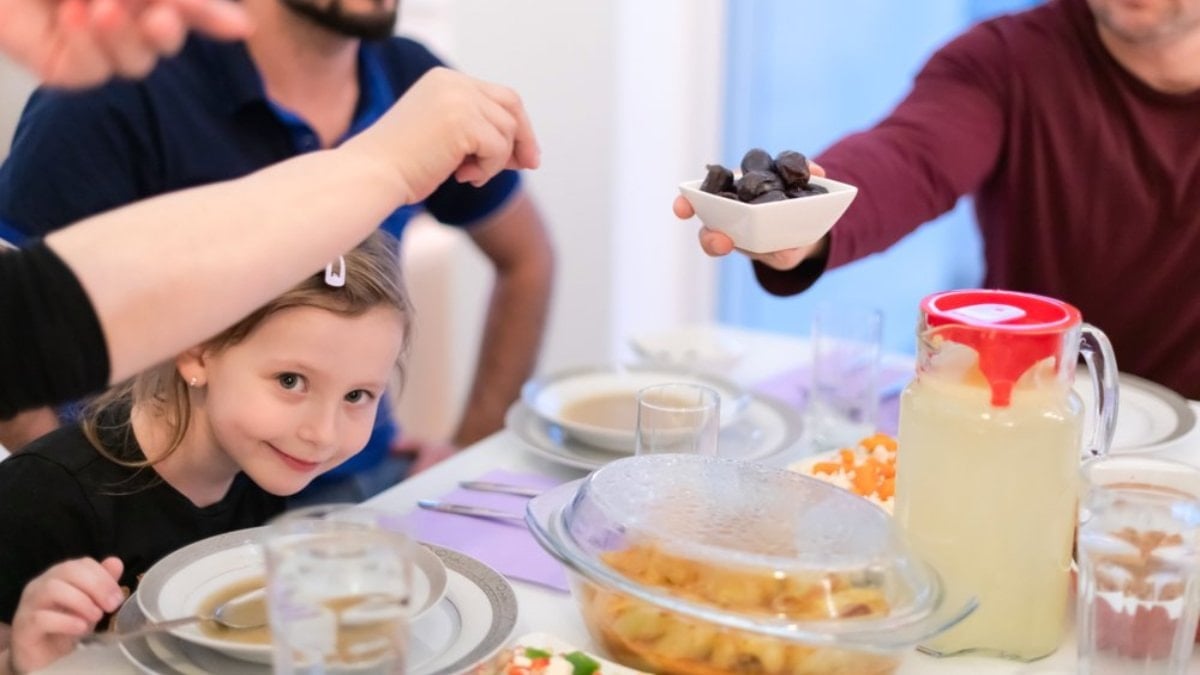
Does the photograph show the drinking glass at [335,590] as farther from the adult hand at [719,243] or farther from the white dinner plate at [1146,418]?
the white dinner plate at [1146,418]

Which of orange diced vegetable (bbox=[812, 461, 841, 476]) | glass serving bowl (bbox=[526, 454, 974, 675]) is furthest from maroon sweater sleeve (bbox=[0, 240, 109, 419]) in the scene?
orange diced vegetable (bbox=[812, 461, 841, 476])

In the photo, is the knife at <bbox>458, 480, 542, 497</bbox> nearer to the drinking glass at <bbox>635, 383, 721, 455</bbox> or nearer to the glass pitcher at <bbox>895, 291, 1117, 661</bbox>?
the drinking glass at <bbox>635, 383, 721, 455</bbox>

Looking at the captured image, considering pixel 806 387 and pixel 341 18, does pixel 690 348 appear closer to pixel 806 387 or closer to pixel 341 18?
pixel 806 387

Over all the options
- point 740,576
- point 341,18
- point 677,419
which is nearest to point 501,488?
point 677,419

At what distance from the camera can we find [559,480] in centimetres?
124

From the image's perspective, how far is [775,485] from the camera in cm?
89

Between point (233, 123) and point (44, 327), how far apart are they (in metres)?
0.99

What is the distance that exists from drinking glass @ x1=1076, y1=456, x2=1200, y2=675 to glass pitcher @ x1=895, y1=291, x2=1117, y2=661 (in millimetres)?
35

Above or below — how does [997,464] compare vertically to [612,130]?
above

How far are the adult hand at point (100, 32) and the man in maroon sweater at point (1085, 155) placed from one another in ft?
3.18

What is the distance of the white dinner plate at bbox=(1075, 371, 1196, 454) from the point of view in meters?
1.26

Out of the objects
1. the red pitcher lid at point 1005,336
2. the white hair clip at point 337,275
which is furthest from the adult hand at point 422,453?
the red pitcher lid at point 1005,336

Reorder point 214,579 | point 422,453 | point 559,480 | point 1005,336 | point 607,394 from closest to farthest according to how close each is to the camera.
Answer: point 1005,336 < point 214,579 < point 559,480 < point 607,394 < point 422,453

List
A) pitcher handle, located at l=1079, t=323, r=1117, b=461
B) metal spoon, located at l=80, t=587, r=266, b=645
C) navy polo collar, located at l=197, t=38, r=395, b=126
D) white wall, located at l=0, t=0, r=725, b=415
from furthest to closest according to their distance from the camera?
white wall, located at l=0, t=0, r=725, b=415 < navy polo collar, located at l=197, t=38, r=395, b=126 < pitcher handle, located at l=1079, t=323, r=1117, b=461 < metal spoon, located at l=80, t=587, r=266, b=645
